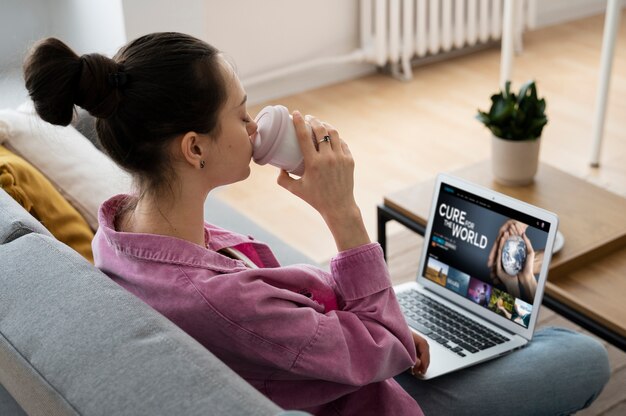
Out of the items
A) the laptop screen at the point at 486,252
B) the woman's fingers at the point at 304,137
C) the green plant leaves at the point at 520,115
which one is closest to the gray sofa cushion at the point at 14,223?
the woman's fingers at the point at 304,137

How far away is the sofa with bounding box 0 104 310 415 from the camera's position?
0.96m

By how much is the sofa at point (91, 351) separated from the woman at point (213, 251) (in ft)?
0.27

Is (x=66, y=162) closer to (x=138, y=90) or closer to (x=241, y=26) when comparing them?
(x=138, y=90)

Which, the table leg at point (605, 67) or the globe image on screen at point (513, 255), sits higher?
the globe image on screen at point (513, 255)

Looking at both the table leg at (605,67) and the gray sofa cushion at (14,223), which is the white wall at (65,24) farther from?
the table leg at (605,67)

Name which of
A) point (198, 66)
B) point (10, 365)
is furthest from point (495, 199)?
point (10, 365)

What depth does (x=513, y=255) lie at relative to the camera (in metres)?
1.75

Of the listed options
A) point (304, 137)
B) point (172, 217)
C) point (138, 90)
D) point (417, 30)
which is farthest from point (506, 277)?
point (417, 30)

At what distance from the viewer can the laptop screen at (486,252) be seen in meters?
1.70

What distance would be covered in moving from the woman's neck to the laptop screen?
2.26ft

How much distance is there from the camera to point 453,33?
4.41 meters

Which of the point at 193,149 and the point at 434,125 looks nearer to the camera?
the point at 193,149

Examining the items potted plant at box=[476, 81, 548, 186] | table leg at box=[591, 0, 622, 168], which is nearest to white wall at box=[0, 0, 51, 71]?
potted plant at box=[476, 81, 548, 186]

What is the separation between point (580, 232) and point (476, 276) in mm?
492
